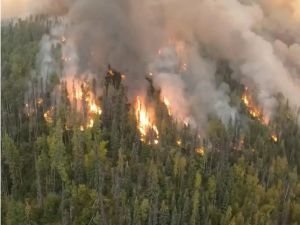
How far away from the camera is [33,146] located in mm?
138000

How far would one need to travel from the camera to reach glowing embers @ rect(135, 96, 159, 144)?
506ft

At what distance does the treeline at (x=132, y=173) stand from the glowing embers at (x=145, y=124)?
253cm

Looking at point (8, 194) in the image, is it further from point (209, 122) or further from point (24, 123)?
point (209, 122)

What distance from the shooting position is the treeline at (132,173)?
4631 inches

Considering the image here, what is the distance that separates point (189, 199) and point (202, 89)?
265ft

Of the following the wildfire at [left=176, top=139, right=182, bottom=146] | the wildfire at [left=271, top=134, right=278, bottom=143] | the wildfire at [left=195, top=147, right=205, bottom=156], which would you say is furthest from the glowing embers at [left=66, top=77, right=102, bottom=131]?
the wildfire at [left=271, top=134, right=278, bottom=143]

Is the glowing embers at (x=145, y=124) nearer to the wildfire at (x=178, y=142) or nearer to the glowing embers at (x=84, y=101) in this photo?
the wildfire at (x=178, y=142)

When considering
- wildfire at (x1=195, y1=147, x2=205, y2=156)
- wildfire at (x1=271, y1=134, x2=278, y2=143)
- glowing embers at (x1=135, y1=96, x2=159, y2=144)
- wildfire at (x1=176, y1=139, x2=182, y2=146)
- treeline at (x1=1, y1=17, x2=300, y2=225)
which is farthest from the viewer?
wildfire at (x1=271, y1=134, x2=278, y2=143)

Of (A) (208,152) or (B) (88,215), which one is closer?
(B) (88,215)

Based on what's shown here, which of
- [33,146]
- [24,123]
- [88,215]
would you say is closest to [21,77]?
[24,123]

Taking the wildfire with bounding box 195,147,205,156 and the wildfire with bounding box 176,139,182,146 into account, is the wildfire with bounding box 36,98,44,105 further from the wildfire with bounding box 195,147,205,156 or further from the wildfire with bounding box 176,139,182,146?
the wildfire with bounding box 195,147,205,156

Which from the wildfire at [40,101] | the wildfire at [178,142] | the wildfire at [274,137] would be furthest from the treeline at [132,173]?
the wildfire at [274,137]

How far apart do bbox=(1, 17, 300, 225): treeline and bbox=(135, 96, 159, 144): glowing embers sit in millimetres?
2527

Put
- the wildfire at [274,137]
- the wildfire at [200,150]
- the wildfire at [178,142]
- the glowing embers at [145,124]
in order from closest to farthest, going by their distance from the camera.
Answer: the wildfire at [200,150], the glowing embers at [145,124], the wildfire at [178,142], the wildfire at [274,137]
